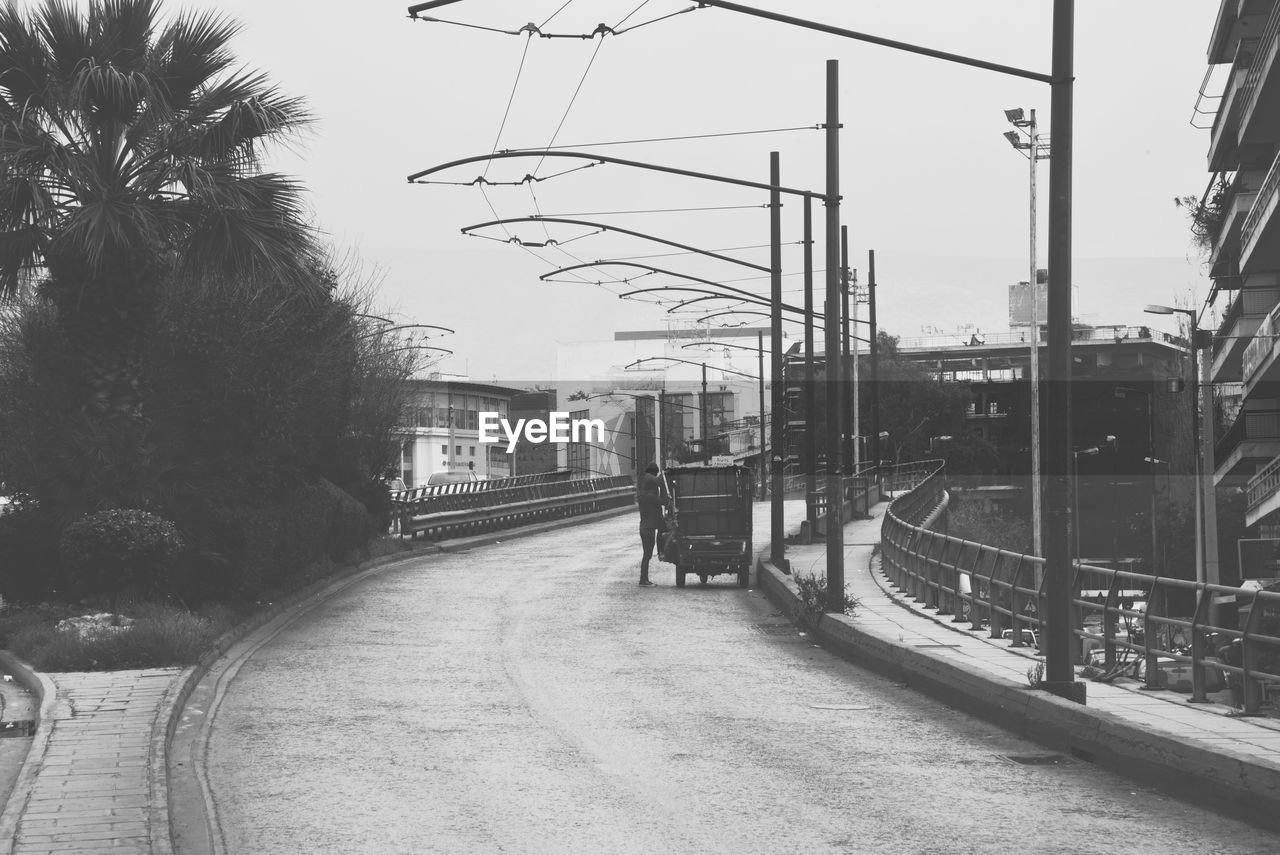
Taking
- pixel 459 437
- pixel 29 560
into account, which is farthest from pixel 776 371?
pixel 459 437

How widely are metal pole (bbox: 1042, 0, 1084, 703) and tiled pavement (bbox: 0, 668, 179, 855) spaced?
22.4ft

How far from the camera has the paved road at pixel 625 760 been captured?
8.25 metres

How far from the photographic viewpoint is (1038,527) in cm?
5594

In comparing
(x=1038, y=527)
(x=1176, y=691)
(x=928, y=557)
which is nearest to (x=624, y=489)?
(x=1038, y=527)

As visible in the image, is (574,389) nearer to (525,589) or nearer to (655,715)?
(525,589)

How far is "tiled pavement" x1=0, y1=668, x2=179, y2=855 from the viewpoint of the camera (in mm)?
7633

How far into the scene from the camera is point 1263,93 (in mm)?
41938

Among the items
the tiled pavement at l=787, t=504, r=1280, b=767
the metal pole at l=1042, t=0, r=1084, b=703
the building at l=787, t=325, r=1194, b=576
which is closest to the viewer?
the tiled pavement at l=787, t=504, r=1280, b=767

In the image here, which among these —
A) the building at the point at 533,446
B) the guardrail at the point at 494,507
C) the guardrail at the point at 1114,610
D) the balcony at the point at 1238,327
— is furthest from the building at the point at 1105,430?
the guardrail at the point at 1114,610

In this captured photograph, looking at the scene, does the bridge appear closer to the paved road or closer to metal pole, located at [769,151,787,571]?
the paved road

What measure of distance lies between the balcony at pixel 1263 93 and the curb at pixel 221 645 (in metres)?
22.7

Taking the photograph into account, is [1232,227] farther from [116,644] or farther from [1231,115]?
[116,644]

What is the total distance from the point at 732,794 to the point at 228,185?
499 inches

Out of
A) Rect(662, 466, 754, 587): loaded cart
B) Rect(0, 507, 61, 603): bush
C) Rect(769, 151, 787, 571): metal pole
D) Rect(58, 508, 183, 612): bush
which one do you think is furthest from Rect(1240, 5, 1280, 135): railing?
Rect(0, 507, 61, 603): bush
